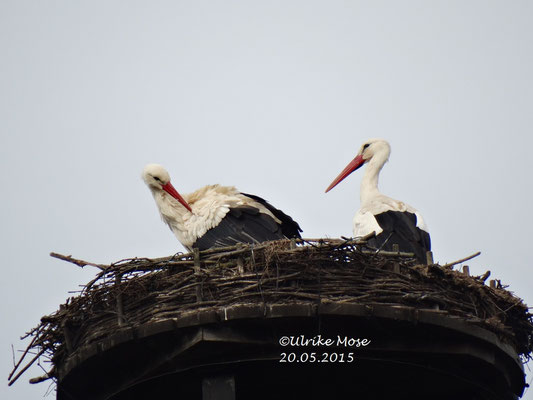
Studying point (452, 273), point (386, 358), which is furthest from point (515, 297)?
point (386, 358)

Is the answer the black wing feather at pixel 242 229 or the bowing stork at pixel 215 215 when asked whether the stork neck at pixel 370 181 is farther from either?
the black wing feather at pixel 242 229

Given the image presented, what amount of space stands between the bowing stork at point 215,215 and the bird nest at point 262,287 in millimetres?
1769

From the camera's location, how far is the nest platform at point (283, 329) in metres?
7.27

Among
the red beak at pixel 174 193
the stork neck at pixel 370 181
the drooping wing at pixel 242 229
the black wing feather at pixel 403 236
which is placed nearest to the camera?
the black wing feather at pixel 403 236

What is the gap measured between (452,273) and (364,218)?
2.03 metres

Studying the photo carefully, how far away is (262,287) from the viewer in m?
7.46

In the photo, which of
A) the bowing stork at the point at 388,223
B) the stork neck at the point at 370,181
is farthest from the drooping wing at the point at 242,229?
the stork neck at the point at 370,181

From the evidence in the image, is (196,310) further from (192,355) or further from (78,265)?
(78,265)

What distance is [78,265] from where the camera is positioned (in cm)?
817

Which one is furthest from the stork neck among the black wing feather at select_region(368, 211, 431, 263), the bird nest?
the bird nest

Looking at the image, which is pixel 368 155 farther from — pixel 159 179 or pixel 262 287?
pixel 262 287

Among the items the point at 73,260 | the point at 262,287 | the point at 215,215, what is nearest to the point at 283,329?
the point at 262,287

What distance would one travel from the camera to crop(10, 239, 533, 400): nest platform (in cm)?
727

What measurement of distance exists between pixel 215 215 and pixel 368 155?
2317mm
